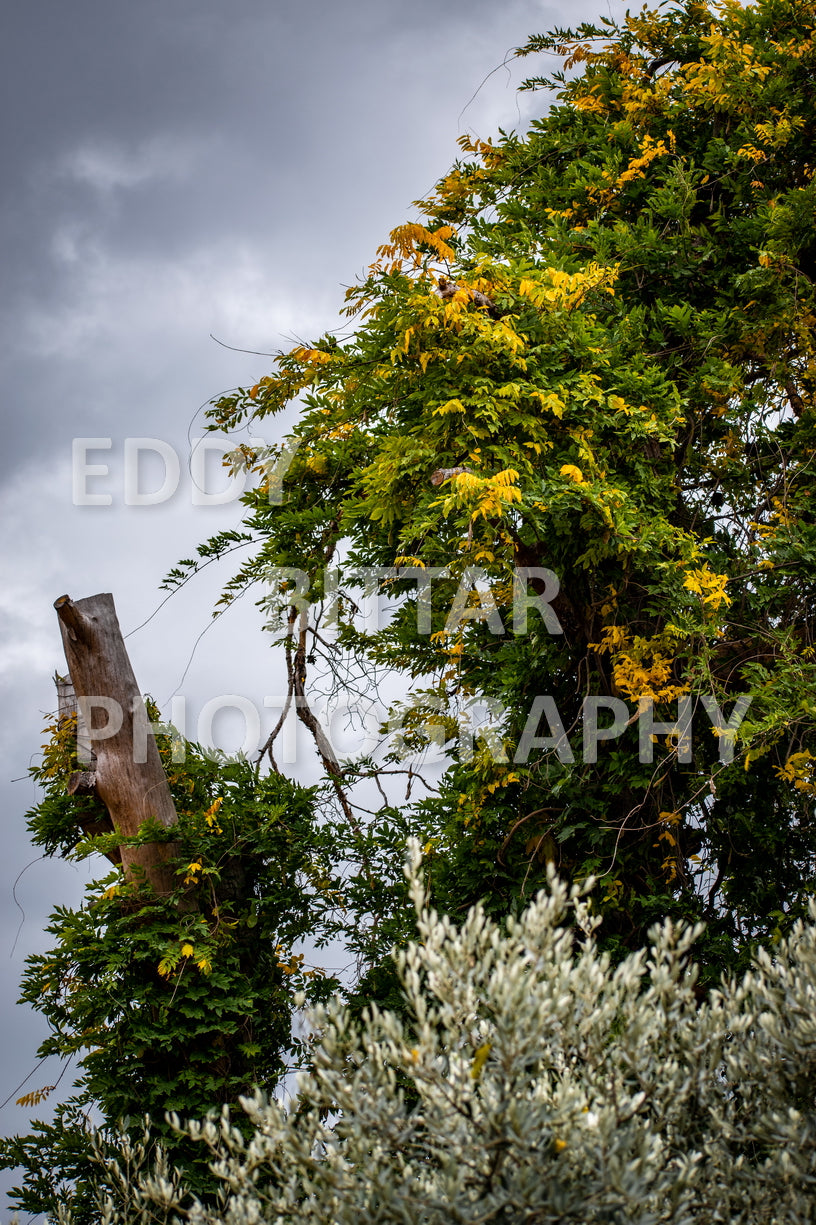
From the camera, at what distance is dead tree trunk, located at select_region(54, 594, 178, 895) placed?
6.27 meters

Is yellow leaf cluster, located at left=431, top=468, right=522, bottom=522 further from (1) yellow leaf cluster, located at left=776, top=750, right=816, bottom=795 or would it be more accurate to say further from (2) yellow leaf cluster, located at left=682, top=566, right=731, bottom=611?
(1) yellow leaf cluster, located at left=776, top=750, right=816, bottom=795

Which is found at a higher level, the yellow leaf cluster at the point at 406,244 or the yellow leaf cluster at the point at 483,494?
the yellow leaf cluster at the point at 406,244

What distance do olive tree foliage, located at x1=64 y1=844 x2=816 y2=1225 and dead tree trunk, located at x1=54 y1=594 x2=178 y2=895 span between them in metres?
3.10

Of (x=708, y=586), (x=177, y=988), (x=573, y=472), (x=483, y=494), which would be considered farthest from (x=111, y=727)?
(x=708, y=586)

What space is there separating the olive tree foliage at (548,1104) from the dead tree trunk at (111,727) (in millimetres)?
3097

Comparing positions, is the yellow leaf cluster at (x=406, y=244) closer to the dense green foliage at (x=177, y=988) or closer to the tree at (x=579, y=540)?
the tree at (x=579, y=540)

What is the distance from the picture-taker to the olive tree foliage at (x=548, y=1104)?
268cm

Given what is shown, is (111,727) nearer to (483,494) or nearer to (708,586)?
(483,494)

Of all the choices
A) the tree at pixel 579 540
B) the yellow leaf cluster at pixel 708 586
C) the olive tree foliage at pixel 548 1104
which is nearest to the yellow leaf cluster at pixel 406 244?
the tree at pixel 579 540

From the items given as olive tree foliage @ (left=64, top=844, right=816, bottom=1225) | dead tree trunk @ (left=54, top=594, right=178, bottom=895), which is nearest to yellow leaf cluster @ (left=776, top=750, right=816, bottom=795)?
olive tree foliage @ (left=64, top=844, right=816, bottom=1225)

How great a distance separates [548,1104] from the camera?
113 inches

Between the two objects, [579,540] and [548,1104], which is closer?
[548,1104]

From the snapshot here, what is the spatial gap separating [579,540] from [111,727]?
3.09m

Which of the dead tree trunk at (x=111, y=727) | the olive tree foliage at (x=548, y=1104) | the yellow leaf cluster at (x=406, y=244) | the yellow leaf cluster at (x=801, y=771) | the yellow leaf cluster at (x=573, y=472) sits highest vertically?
the yellow leaf cluster at (x=406, y=244)
